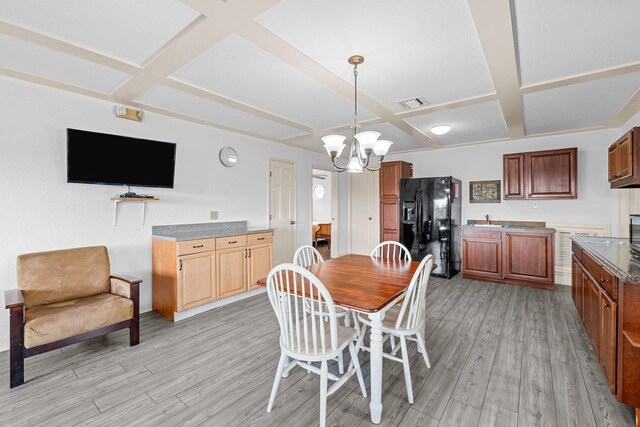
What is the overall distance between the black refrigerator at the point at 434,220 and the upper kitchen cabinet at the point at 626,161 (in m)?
2.06

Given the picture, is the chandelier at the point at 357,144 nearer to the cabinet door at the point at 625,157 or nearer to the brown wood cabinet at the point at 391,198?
the cabinet door at the point at 625,157

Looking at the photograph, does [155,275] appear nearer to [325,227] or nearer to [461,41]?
[461,41]

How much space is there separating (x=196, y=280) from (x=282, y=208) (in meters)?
2.16

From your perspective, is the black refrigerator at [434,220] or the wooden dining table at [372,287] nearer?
the wooden dining table at [372,287]

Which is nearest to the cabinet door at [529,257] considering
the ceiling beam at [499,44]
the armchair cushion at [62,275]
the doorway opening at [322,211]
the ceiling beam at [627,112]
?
the ceiling beam at [627,112]

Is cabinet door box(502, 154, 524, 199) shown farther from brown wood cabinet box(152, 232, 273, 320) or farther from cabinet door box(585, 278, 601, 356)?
brown wood cabinet box(152, 232, 273, 320)

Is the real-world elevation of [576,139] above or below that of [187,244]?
above

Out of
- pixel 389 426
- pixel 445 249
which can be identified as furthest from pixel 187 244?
pixel 445 249

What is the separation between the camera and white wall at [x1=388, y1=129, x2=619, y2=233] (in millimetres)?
4422

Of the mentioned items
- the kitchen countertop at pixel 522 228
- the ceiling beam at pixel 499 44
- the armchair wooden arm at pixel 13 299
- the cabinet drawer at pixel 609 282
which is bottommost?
the armchair wooden arm at pixel 13 299

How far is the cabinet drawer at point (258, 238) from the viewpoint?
4016 mm

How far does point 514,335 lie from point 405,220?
2.71m

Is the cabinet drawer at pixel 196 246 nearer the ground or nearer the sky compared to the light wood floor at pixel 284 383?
nearer the sky

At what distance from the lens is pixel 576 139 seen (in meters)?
4.58
